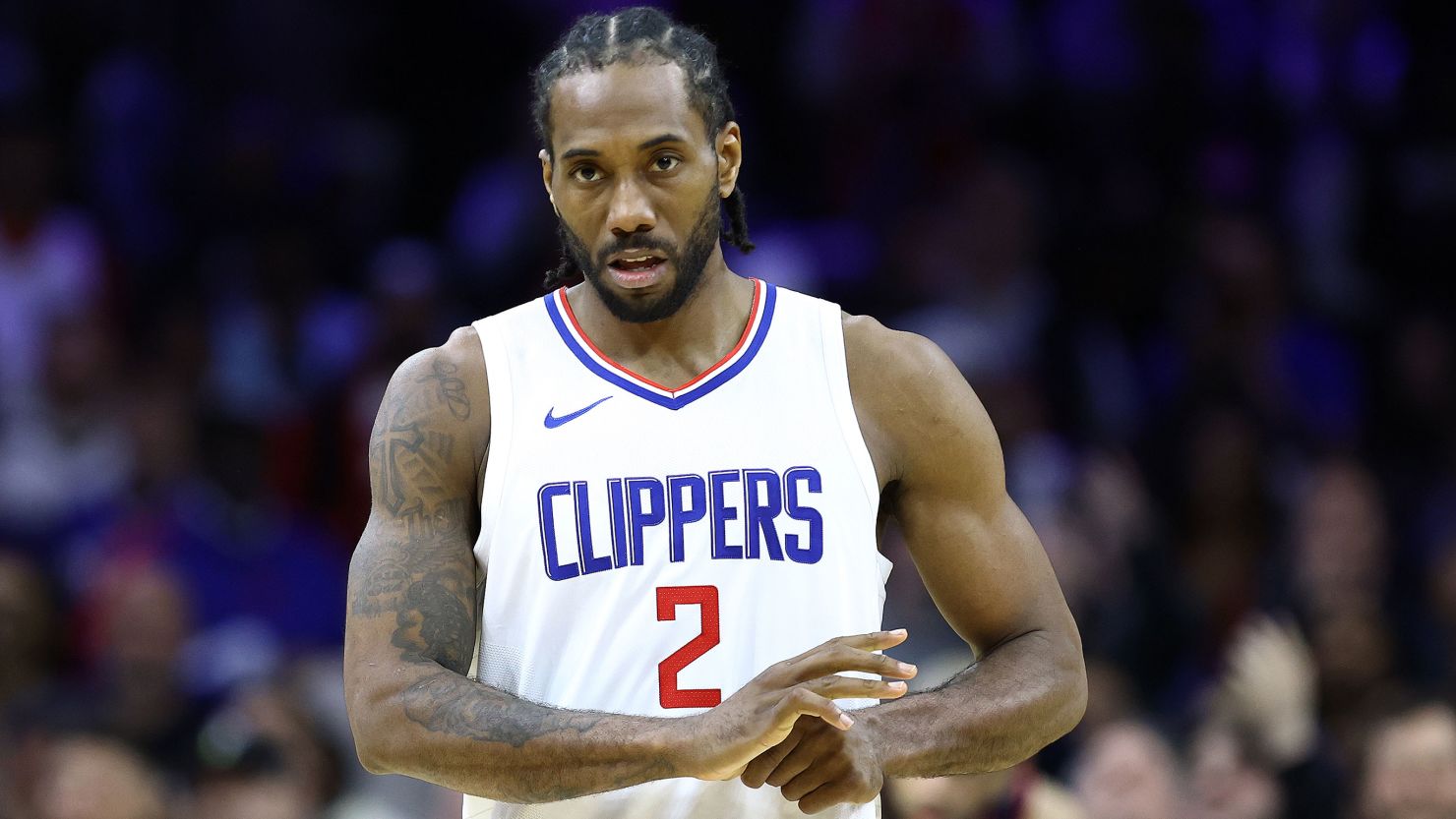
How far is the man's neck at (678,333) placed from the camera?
3.82 metres

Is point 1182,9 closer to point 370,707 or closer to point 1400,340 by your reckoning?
point 1400,340

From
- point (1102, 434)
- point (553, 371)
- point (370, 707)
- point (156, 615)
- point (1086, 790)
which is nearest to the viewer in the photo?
point (370, 707)

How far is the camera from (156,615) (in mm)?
7320

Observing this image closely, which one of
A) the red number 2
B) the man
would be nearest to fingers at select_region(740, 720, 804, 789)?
the red number 2

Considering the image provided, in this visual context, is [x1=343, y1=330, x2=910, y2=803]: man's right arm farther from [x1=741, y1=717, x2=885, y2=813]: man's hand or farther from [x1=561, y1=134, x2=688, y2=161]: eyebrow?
[x1=561, y1=134, x2=688, y2=161]: eyebrow

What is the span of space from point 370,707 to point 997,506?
1.30 metres

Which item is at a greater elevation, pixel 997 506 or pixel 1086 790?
pixel 997 506

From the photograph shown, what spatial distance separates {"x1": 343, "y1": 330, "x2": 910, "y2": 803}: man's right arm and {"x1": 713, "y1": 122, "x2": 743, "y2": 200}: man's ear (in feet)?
1.97

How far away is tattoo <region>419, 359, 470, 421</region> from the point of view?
3.68 m

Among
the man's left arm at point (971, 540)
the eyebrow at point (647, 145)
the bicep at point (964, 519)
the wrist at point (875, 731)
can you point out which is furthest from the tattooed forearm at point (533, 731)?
the eyebrow at point (647, 145)

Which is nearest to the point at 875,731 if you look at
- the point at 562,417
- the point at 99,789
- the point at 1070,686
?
the point at 1070,686

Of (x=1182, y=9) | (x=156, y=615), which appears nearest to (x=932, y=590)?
(x=156, y=615)

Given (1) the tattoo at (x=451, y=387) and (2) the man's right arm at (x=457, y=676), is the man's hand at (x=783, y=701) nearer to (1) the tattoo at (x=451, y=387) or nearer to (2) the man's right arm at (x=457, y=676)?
(2) the man's right arm at (x=457, y=676)

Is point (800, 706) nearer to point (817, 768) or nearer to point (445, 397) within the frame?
point (817, 768)
